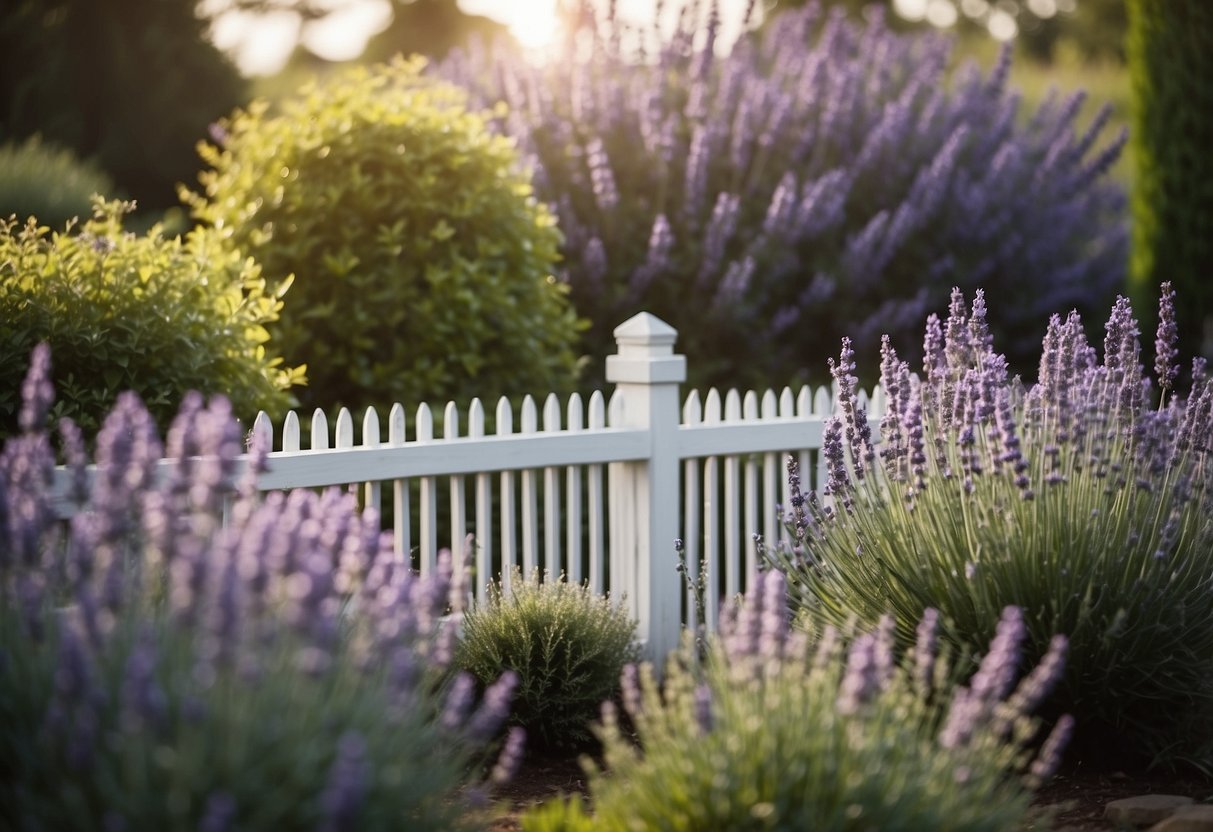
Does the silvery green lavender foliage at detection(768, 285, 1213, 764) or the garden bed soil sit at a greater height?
the silvery green lavender foliage at detection(768, 285, 1213, 764)

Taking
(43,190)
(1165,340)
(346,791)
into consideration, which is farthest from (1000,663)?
(43,190)

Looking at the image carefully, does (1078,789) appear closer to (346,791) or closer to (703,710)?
(703,710)

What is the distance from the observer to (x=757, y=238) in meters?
7.86

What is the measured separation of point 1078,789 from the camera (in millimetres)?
3756

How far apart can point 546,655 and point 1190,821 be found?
180 cm

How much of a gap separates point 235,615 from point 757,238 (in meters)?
6.14

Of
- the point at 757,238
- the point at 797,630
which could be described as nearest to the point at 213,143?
the point at 757,238

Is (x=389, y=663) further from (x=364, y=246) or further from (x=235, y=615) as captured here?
(x=364, y=246)

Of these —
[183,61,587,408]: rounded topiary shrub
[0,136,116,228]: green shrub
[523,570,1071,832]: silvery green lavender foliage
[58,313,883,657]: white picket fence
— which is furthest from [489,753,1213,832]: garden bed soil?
[0,136,116,228]: green shrub

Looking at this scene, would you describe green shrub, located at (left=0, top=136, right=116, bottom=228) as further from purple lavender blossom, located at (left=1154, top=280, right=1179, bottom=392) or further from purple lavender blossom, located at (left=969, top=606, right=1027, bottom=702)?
purple lavender blossom, located at (left=969, top=606, right=1027, bottom=702)

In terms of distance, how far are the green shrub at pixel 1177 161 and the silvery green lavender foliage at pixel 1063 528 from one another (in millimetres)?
5619

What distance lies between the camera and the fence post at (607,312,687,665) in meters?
4.95

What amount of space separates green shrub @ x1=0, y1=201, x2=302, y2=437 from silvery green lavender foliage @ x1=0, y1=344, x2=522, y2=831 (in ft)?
5.26

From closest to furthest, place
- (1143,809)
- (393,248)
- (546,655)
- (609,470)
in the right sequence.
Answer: (1143,809), (546,655), (609,470), (393,248)
